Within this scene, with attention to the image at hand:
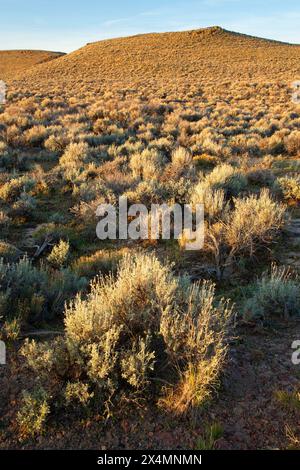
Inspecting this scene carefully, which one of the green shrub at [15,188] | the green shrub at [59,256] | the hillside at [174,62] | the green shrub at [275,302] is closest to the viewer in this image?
the green shrub at [275,302]

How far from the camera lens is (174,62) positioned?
49031 mm

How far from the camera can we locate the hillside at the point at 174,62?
39625mm

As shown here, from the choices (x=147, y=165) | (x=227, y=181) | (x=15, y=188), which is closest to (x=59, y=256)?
(x=15, y=188)

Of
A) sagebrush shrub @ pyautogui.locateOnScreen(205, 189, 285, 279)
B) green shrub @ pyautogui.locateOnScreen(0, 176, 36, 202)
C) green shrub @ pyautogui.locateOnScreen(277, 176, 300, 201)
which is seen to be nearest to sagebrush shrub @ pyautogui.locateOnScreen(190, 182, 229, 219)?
sagebrush shrub @ pyautogui.locateOnScreen(205, 189, 285, 279)

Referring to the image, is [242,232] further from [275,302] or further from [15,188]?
[15,188]

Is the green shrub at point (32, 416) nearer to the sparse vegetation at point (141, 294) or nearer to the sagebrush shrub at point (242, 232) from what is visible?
the sparse vegetation at point (141, 294)

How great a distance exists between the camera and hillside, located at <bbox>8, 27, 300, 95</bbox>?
3962 centimetres

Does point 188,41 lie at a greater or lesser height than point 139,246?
greater

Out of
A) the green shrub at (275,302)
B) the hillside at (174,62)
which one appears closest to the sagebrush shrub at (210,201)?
the green shrub at (275,302)

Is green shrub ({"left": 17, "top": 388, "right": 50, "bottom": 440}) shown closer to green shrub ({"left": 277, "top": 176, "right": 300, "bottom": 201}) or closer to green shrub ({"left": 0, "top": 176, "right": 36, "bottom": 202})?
green shrub ({"left": 0, "top": 176, "right": 36, "bottom": 202})
